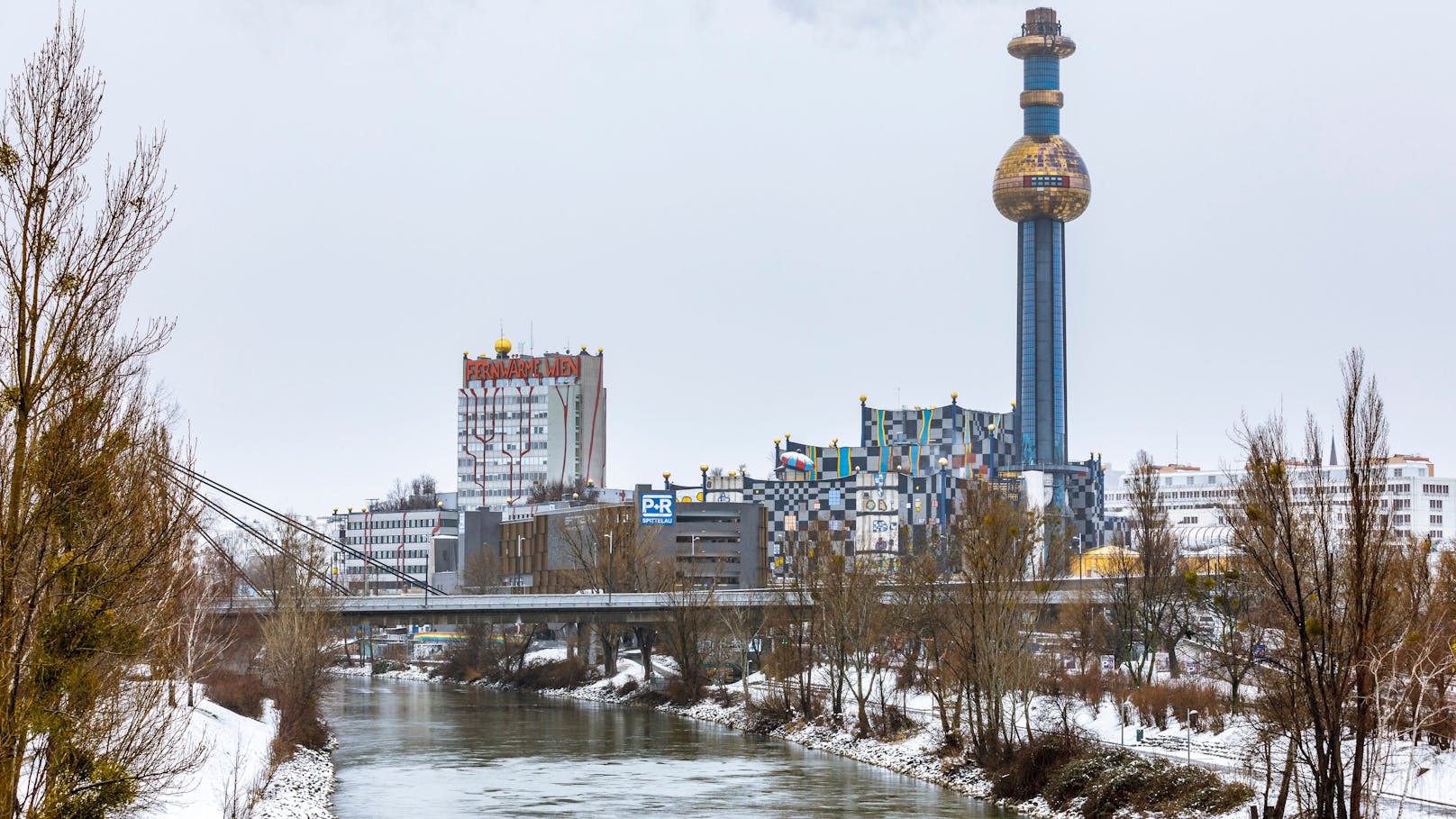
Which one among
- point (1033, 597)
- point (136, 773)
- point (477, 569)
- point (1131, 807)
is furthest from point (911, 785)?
point (477, 569)

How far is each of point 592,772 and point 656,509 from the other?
117 m

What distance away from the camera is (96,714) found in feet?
76.3

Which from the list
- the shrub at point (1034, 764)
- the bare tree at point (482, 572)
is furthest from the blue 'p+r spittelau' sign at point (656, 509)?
the shrub at point (1034, 764)

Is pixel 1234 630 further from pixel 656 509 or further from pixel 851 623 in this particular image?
pixel 656 509

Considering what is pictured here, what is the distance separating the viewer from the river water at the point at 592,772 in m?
52.8

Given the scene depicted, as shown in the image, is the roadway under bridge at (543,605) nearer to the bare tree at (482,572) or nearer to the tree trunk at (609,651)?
the tree trunk at (609,651)

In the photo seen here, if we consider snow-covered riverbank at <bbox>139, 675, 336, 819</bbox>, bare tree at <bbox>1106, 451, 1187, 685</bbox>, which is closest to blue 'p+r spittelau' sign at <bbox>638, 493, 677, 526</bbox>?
bare tree at <bbox>1106, 451, 1187, 685</bbox>

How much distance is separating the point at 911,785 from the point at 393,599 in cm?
5060

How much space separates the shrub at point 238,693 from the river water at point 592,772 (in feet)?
14.3

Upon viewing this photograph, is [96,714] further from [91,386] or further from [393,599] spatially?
[393,599]

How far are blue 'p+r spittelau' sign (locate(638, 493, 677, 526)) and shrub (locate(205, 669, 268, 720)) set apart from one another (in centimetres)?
9702

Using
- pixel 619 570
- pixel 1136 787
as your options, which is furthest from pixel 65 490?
pixel 619 570

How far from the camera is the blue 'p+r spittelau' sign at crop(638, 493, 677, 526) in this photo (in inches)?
7067

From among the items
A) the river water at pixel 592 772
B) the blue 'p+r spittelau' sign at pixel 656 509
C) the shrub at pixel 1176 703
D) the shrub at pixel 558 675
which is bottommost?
the shrub at pixel 558 675
